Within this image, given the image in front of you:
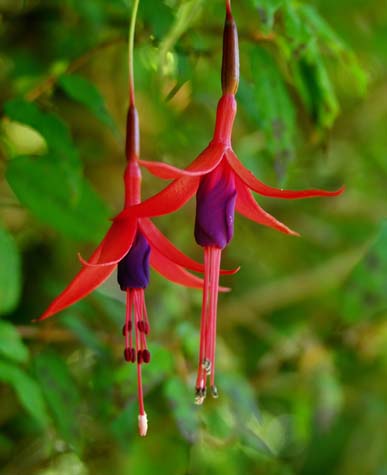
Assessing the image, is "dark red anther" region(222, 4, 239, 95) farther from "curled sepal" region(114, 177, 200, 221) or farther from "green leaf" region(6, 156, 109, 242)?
"green leaf" region(6, 156, 109, 242)

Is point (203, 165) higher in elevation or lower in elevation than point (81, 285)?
higher

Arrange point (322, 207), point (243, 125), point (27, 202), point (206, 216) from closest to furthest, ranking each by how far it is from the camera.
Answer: point (206, 216)
point (27, 202)
point (243, 125)
point (322, 207)

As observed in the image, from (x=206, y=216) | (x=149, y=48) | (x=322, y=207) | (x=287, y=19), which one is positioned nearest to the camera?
(x=206, y=216)

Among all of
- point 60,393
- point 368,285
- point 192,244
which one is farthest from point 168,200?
point 192,244

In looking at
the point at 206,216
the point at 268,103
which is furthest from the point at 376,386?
the point at 206,216

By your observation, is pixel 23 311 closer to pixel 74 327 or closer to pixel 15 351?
pixel 74 327

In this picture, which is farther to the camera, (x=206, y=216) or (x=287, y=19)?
(x=287, y=19)

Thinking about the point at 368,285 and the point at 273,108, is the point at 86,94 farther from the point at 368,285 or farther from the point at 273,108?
the point at 368,285
